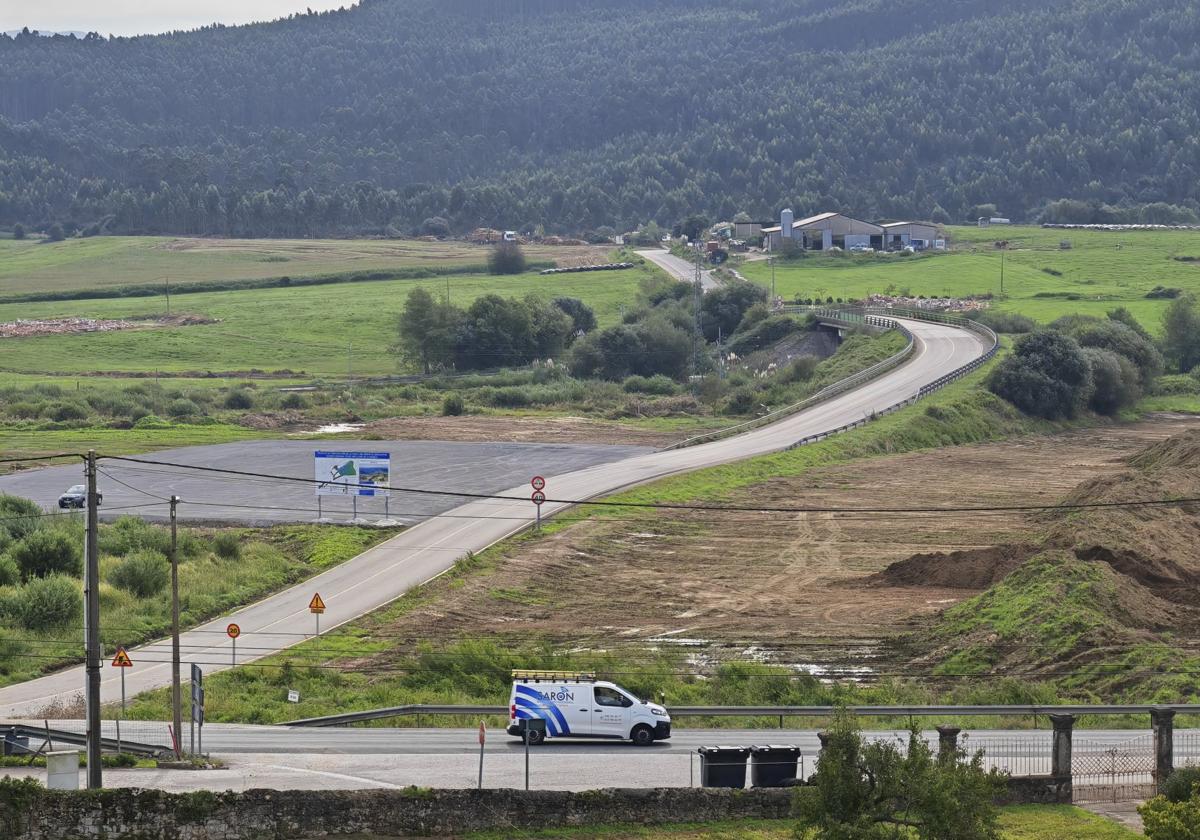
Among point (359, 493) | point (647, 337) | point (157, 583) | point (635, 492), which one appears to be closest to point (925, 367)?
point (647, 337)

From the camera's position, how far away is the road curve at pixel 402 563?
45.9 meters

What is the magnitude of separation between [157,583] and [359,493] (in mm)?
13419

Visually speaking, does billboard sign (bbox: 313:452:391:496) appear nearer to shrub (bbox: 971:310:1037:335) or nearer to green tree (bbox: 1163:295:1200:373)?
shrub (bbox: 971:310:1037:335)

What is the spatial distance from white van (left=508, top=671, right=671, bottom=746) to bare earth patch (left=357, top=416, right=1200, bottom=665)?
41.0ft

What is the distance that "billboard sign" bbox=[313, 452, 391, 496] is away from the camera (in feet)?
225

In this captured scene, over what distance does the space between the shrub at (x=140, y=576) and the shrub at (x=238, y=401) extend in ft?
193

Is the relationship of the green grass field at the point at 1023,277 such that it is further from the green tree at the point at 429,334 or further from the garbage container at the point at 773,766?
the garbage container at the point at 773,766

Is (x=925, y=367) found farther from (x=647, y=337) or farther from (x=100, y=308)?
(x=100, y=308)

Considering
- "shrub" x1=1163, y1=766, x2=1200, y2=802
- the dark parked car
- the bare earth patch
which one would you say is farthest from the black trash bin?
the dark parked car

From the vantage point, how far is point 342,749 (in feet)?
120

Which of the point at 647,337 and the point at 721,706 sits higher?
the point at 647,337

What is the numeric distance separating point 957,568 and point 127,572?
93.3 ft

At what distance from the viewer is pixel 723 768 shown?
107ft

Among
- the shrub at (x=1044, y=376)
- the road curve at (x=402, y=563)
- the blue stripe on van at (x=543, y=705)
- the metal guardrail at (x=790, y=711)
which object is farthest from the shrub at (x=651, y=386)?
the blue stripe on van at (x=543, y=705)
